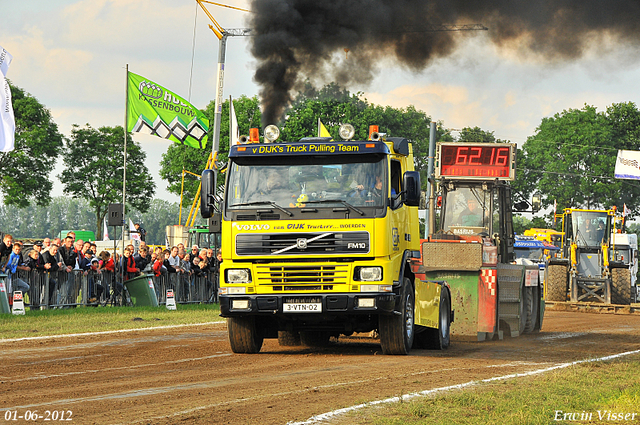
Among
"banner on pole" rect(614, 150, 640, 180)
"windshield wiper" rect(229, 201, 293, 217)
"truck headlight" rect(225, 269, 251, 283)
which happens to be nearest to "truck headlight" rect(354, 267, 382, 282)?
"windshield wiper" rect(229, 201, 293, 217)

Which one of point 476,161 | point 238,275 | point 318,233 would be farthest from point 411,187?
point 476,161

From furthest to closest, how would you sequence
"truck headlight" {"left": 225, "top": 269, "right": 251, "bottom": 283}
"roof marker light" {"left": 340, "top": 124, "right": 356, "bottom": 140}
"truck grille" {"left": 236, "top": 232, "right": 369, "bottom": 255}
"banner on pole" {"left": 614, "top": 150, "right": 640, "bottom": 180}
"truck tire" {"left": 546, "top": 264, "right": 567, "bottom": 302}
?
"banner on pole" {"left": 614, "top": 150, "right": 640, "bottom": 180} < "truck tire" {"left": 546, "top": 264, "right": 567, "bottom": 302} < "roof marker light" {"left": 340, "top": 124, "right": 356, "bottom": 140} < "truck headlight" {"left": 225, "top": 269, "right": 251, "bottom": 283} < "truck grille" {"left": 236, "top": 232, "right": 369, "bottom": 255}

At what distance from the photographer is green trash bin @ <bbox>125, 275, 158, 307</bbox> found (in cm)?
2364

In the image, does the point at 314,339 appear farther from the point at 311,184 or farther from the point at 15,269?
the point at 15,269

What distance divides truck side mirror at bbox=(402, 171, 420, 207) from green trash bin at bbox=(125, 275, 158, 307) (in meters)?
12.8

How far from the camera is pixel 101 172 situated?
7312cm

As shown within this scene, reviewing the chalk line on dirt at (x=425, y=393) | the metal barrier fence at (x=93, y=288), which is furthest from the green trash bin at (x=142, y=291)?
the chalk line on dirt at (x=425, y=393)

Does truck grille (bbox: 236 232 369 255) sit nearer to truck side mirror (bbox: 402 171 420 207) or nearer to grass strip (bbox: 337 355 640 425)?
truck side mirror (bbox: 402 171 420 207)

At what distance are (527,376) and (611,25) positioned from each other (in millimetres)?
4545

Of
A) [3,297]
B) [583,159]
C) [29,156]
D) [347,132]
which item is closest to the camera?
[347,132]

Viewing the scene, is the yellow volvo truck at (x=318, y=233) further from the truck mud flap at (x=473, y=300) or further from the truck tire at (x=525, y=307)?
the truck tire at (x=525, y=307)

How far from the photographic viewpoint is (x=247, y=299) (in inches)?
487

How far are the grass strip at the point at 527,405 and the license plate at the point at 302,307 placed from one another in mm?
3078

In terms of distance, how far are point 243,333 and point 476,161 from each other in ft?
27.5
